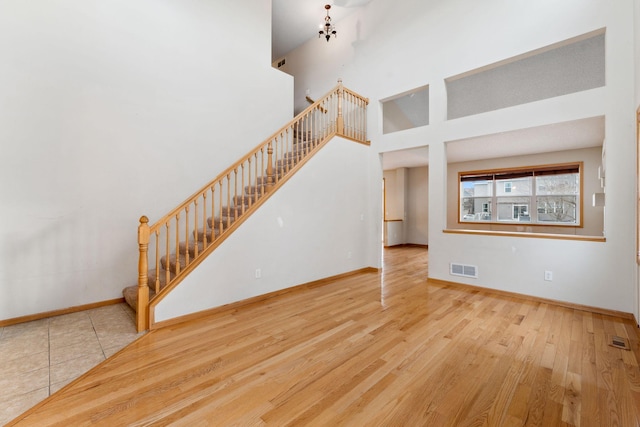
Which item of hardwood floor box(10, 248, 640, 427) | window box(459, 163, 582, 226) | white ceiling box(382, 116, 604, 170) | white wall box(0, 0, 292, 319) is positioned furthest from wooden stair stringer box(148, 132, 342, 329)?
window box(459, 163, 582, 226)

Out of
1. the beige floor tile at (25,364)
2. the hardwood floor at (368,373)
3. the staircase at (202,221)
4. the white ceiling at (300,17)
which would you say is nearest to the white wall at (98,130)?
the staircase at (202,221)

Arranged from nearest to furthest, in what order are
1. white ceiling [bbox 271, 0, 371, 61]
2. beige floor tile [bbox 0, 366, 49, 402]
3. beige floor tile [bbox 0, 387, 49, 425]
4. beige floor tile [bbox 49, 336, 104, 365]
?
beige floor tile [bbox 0, 387, 49, 425], beige floor tile [bbox 0, 366, 49, 402], beige floor tile [bbox 49, 336, 104, 365], white ceiling [bbox 271, 0, 371, 61]

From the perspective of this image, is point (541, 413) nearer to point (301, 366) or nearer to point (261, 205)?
point (301, 366)

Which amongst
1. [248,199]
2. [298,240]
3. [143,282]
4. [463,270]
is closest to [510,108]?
[463,270]

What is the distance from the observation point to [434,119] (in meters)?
4.93

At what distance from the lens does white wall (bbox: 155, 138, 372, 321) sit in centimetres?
346

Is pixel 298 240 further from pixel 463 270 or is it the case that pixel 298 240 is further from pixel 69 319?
pixel 69 319

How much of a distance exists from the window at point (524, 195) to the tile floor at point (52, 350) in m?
8.33

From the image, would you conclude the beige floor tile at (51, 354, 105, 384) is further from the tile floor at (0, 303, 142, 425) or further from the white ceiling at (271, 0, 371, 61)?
the white ceiling at (271, 0, 371, 61)

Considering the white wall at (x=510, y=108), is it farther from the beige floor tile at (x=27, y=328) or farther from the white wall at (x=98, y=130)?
the beige floor tile at (x=27, y=328)

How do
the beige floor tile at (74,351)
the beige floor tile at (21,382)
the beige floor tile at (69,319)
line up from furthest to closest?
the beige floor tile at (69,319) → the beige floor tile at (74,351) → the beige floor tile at (21,382)

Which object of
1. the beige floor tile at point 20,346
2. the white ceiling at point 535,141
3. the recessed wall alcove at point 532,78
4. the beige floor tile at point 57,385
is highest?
the recessed wall alcove at point 532,78

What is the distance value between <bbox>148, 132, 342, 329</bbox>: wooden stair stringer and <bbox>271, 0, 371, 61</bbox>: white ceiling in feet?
12.8

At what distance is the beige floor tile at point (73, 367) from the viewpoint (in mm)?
2166
